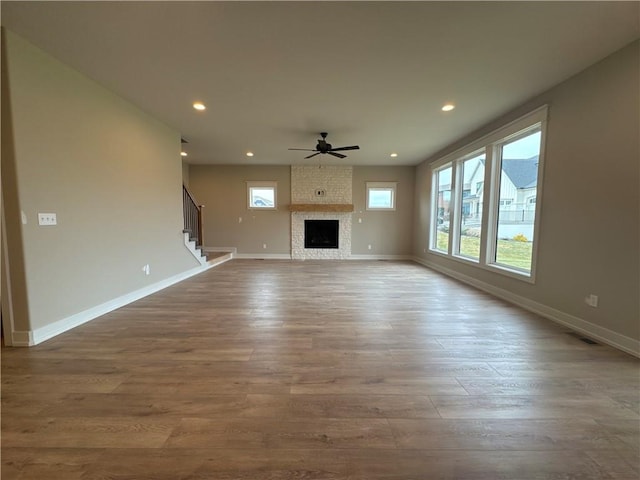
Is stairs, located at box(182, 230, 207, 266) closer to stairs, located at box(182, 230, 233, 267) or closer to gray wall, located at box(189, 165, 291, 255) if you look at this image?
stairs, located at box(182, 230, 233, 267)

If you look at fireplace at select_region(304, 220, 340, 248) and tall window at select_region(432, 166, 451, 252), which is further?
fireplace at select_region(304, 220, 340, 248)

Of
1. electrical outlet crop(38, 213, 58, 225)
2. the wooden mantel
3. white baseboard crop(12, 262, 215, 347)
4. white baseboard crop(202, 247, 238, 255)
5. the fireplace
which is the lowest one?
white baseboard crop(12, 262, 215, 347)

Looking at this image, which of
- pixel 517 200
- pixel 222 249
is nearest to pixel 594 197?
pixel 517 200

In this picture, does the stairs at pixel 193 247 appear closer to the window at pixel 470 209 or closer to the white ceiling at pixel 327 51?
the white ceiling at pixel 327 51

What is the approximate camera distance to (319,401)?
1.69 meters

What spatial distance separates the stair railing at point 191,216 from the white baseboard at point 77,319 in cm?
152

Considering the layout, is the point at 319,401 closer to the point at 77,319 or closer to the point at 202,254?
the point at 77,319

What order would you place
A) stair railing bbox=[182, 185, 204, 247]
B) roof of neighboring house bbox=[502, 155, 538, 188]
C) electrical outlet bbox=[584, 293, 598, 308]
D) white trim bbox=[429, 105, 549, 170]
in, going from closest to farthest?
electrical outlet bbox=[584, 293, 598, 308] < white trim bbox=[429, 105, 549, 170] < roof of neighboring house bbox=[502, 155, 538, 188] < stair railing bbox=[182, 185, 204, 247]

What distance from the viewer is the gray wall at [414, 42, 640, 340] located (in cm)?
240

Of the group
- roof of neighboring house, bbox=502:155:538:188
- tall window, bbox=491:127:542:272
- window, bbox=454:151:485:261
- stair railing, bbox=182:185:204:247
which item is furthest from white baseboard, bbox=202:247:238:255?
roof of neighboring house, bbox=502:155:538:188

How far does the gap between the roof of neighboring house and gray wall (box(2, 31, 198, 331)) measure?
18.5ft

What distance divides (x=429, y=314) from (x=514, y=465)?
6.87 feet

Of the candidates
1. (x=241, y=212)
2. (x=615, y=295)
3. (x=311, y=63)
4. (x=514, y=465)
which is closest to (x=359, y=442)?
(x=514, y=465)

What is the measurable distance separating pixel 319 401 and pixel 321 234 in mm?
6599
